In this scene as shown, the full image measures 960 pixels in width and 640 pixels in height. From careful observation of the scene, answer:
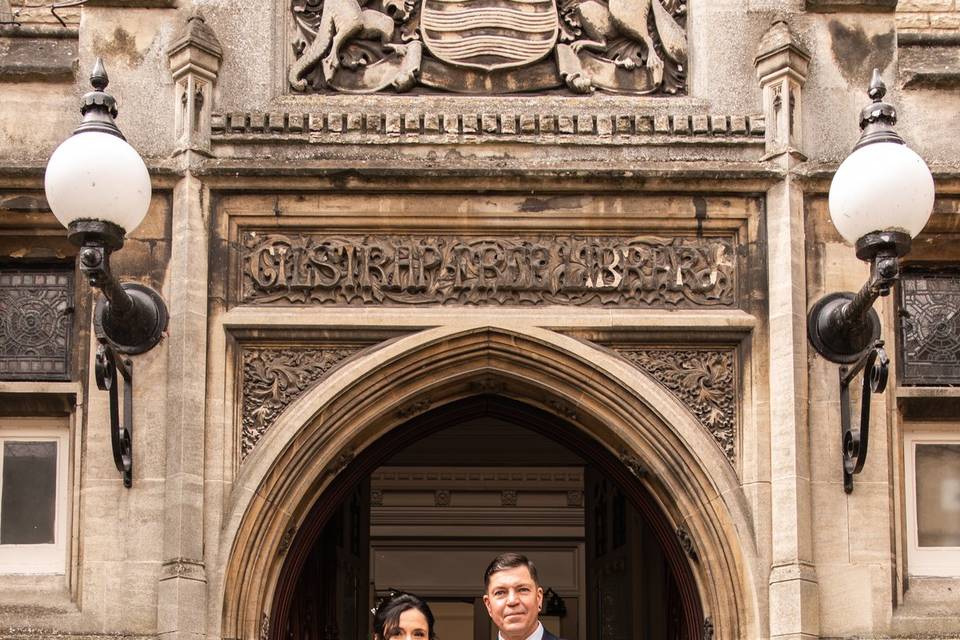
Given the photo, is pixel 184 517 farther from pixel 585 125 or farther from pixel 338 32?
pixel 585 125

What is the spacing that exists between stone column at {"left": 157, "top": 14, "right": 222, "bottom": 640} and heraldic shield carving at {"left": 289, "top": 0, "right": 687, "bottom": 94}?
1.72 ft

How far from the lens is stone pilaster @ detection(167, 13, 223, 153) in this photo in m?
9.55

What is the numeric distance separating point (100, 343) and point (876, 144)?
3482 mm

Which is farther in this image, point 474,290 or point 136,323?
point 474,290

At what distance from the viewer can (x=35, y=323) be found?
9727 mm

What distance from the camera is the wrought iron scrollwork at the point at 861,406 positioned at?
8820mm

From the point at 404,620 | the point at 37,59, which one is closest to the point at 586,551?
the point at 37,59

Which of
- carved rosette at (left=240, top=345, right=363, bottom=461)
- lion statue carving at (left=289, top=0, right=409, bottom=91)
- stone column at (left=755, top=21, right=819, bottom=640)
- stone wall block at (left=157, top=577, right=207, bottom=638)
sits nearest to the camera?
stone wall block at (left=157, top=577, right=207, bottom=638)

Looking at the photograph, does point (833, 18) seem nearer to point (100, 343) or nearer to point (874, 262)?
point (874, 262)

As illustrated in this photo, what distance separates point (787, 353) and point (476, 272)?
4.99 ft

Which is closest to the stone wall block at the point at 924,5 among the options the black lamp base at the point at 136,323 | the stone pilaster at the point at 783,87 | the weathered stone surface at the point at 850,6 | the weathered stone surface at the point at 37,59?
the weathered stone surface at the point at 850,6

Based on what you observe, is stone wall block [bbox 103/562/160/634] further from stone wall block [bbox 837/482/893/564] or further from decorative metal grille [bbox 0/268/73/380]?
stone wall block [bbox 837/482/893/564]

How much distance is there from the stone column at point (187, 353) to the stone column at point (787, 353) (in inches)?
103

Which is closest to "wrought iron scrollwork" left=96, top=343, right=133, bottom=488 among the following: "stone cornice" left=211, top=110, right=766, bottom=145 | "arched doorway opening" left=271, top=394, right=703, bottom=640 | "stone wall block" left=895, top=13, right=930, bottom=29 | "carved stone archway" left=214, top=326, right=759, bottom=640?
"carved stone archway" left=214, top=326, right=759, bottom=640
